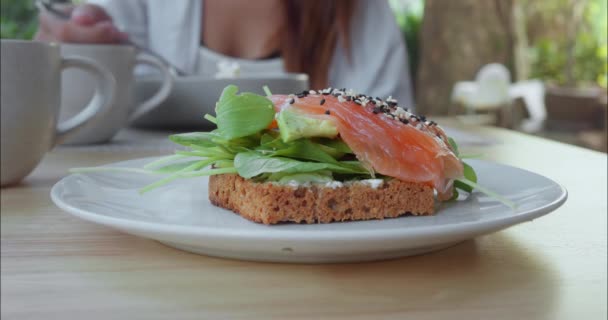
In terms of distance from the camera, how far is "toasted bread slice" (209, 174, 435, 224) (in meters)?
0.54

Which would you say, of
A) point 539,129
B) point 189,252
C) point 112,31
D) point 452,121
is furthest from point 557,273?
point 539,129

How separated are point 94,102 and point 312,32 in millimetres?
1317

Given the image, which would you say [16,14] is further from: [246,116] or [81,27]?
[246,116]

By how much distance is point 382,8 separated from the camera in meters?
2.46

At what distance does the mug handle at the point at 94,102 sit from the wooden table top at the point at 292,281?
267 millimetres

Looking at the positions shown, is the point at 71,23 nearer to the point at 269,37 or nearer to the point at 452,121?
the point at 452,121

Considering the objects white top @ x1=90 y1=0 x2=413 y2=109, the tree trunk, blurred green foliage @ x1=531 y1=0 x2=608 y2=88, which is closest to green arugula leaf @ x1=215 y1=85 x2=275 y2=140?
white top @ x1=90 y1=0 x2=413 y2=109

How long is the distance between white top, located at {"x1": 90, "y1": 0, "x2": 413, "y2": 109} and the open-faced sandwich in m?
1.65

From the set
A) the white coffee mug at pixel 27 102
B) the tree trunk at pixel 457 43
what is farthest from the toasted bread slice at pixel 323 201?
the tree trunk at pixel 457 43

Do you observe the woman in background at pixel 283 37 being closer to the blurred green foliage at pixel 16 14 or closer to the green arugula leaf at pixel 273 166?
the green arugula leaf at pixel 273 166

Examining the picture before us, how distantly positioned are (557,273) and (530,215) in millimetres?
58

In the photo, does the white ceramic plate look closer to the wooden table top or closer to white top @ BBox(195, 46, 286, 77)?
the wooden table top

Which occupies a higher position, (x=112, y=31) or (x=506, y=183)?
(x=112, y=31)

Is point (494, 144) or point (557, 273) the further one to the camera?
point (494, 144)
